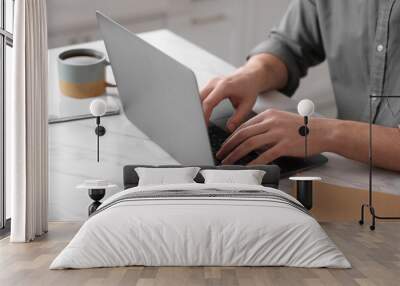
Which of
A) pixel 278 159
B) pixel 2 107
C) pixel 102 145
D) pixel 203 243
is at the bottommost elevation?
pixel 203 243

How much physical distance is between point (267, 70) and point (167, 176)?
1396 mm

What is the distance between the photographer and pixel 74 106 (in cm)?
544

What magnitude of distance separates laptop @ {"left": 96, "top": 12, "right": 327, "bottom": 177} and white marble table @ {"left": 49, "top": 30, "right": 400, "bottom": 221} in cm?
13

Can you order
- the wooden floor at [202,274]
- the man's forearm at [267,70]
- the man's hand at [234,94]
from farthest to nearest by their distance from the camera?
the man's forearm at [267,70] → the man's hand at [234,94] → the wooden floor at [202,274]

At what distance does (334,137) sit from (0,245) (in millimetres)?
2742

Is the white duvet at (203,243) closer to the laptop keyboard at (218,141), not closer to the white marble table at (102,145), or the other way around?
the laptop keyboard at (218,141)

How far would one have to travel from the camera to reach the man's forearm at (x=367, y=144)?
16.1ft

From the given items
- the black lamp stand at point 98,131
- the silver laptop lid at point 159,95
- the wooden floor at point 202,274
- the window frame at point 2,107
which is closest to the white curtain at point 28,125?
the window frame at point 2,107

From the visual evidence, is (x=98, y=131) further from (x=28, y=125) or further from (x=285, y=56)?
(x=285, y=56)

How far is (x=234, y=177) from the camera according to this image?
468 centimetres

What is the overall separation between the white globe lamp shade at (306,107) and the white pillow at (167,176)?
1.00m

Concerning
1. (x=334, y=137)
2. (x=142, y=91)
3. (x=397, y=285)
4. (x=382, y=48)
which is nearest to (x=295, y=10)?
(x=382, y=48)

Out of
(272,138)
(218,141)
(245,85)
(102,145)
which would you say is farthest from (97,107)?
(272,138)

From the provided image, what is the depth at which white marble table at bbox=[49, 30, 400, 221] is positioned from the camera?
5.34 metres
